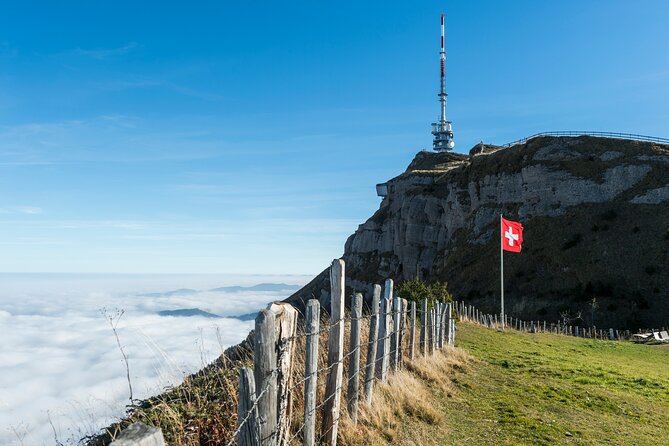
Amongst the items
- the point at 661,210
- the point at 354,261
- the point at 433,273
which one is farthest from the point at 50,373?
the point at 354,261

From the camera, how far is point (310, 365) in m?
5.71

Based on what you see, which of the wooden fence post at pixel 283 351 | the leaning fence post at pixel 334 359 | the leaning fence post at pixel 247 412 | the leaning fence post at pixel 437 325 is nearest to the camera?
the leaning fence post at pixel 247 412

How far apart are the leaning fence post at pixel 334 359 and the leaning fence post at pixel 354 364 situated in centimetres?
69

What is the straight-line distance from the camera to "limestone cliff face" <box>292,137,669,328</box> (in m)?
54.0

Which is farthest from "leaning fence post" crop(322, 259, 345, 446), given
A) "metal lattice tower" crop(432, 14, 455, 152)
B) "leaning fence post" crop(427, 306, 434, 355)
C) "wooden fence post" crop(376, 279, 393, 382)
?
"metal lattice tower" crop(432, 14, 455, 152)

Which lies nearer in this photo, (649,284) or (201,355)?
(201,355)

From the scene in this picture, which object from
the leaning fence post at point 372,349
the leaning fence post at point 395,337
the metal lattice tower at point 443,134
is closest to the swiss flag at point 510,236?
the leaning fence post at point 395,337

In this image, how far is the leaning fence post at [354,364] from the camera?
754cm

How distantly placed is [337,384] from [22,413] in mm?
3922

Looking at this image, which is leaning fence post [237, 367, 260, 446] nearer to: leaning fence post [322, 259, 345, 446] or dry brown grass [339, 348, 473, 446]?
leaning fence post [322, 259, 345, 446]

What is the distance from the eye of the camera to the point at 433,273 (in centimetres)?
8112

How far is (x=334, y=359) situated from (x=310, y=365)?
109 centimetres

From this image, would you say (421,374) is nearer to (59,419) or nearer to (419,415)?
(419,415)

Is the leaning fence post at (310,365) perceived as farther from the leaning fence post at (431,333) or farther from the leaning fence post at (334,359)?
the leaning fence post at (431,333)
